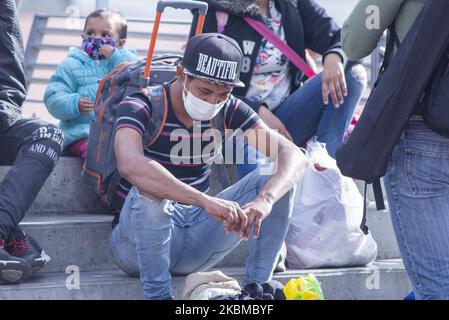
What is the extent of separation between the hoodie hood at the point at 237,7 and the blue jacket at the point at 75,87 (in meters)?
0.70

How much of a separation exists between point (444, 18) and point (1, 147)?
2.42m

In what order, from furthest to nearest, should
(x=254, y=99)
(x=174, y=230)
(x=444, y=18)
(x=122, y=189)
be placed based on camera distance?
1. (x=254, y=99)
2. (x=122, y=189)
3. (x=174, y=230)
4. (x=444, y=18)

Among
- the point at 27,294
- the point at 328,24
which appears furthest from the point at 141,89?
the point at 328,24

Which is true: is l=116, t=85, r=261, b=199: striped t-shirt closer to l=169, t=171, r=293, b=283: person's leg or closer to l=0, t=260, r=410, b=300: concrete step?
l=169, t=171, r=293, b=283: person's leg

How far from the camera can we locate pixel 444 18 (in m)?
2.86

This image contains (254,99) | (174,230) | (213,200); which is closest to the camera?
(213,200)

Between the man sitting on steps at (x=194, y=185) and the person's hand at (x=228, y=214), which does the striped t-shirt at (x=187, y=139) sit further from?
the person's hand at (x=228, y=214)

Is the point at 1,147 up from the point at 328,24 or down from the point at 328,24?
down

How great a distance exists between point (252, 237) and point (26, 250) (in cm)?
97

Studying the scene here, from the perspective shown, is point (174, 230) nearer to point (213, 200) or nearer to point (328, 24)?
point (213, 200)

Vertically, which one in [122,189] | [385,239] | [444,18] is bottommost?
[385,239]

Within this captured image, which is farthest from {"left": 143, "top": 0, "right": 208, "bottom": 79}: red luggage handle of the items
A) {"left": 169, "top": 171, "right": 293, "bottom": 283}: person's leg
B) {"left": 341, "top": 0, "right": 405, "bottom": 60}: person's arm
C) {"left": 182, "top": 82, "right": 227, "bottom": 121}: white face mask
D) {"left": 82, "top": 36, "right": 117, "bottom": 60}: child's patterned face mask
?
{"left": 341, "top": 0, "right": 405, "bottom": 60}: person's arm

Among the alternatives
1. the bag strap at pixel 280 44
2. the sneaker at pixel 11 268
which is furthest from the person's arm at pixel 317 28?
the sneaker at pixel 11 268

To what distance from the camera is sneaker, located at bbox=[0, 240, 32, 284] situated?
3.98 metres
